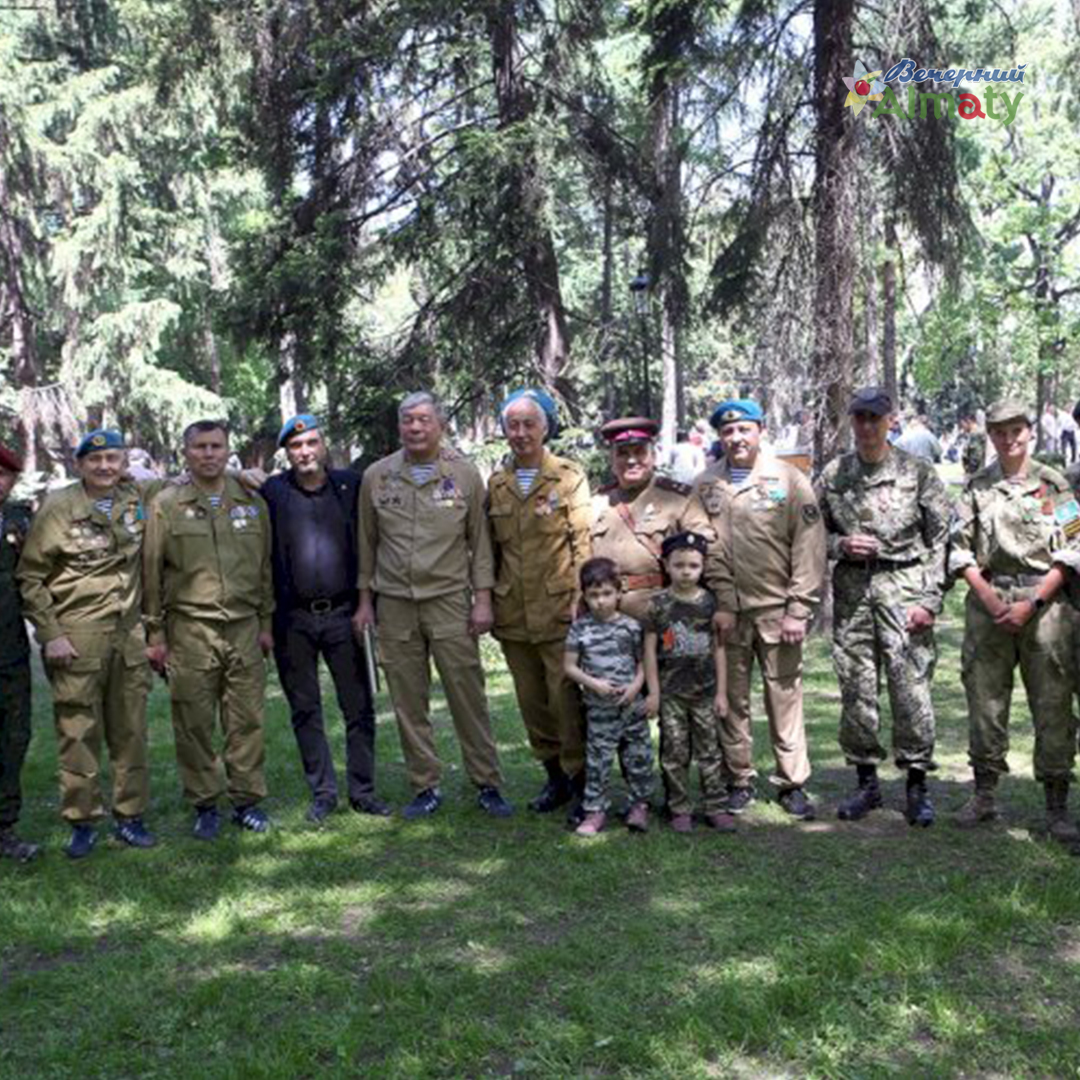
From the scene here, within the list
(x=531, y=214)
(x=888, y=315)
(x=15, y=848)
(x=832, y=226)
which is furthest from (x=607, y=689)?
(x=888, y=315)

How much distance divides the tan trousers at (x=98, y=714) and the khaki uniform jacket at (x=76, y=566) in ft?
0.26

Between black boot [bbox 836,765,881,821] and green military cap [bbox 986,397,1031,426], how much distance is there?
1.76 metres

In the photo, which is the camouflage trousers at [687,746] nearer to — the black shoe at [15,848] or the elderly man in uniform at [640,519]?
the elderly man in uniform at [640,519]

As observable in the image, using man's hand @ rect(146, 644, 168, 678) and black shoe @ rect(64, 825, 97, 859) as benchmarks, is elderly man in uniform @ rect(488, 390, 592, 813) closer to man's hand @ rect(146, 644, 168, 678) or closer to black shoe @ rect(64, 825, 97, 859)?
man's hand @ rect(146, 644, 168, 678)

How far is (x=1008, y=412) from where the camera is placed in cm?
490

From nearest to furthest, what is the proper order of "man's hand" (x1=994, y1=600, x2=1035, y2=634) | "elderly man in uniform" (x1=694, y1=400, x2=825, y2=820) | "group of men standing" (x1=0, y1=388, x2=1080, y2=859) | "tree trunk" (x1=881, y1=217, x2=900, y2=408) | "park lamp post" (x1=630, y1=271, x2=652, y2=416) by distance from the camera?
"man's hand" (x1=994, y1=600, x2=1035, y2=634) < "group of men standing" (x1=0, y1=388, x2=1080, y2=859) < "elderly man in uniform" (x1=694, y1=400, x2=825, y2=820) < "park lamp post" (x1=630, y1=271, x2=652, y2=416) < "tree trunk" (x1=881, y1=217, x2=900, y2=408)

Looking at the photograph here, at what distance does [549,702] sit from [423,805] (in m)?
0.83

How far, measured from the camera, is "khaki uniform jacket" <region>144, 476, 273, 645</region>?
17.6ft

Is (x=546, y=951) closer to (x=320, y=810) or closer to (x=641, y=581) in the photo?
(x=641, y=581)

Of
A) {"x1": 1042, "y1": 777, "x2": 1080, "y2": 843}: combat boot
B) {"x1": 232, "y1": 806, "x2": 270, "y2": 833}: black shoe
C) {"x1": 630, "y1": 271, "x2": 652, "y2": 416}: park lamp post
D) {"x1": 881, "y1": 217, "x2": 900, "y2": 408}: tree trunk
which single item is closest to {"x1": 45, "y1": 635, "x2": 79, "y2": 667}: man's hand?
{"x1": 232, "y1": 806, "x2": 270, "y2": 833}: black shoe

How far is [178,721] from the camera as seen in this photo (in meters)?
5.47

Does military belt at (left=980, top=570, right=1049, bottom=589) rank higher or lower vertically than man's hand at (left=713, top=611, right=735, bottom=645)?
higher

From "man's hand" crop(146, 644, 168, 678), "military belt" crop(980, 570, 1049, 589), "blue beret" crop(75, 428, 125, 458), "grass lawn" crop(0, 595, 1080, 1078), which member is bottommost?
"grass lawn" crop(0, 595, 1080, 1078)

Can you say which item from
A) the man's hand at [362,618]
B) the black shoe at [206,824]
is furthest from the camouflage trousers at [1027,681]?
the black shoe at [206,824]
